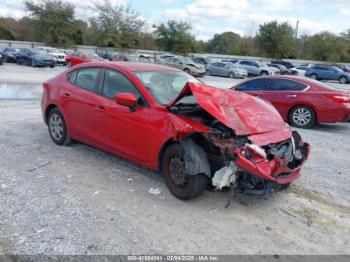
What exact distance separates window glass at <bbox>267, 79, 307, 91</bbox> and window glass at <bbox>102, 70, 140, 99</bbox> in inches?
242

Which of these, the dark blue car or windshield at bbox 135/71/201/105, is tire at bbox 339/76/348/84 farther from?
windshield at bbox 135/71/201/105

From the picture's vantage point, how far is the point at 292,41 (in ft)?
182

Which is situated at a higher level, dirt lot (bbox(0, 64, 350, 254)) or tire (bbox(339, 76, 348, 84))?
tire (bbox(339, 76, 348, 84))

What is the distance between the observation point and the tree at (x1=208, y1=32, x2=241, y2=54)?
7550cm

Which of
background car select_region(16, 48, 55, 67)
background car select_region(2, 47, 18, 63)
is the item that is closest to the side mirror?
background car select_region(16, 48, 55, 67)

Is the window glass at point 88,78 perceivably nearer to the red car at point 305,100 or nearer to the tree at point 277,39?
the red car at point 305,100

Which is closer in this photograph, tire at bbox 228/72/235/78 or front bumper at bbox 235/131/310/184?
front bumper at bbox 235/131/310/184

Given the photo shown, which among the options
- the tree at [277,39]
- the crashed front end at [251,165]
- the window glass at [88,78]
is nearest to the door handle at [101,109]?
the window glass at [88,78]

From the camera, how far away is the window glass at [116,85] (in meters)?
5.40

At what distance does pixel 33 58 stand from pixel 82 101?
27.1 m

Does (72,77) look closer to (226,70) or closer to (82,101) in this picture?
(82,101)

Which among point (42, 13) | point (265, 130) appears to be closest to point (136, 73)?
point (265, 130)

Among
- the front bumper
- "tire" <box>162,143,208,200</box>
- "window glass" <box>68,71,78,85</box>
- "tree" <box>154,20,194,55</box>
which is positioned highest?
"tree" <box>154,20,194,55</box>

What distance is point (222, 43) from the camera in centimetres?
7581
